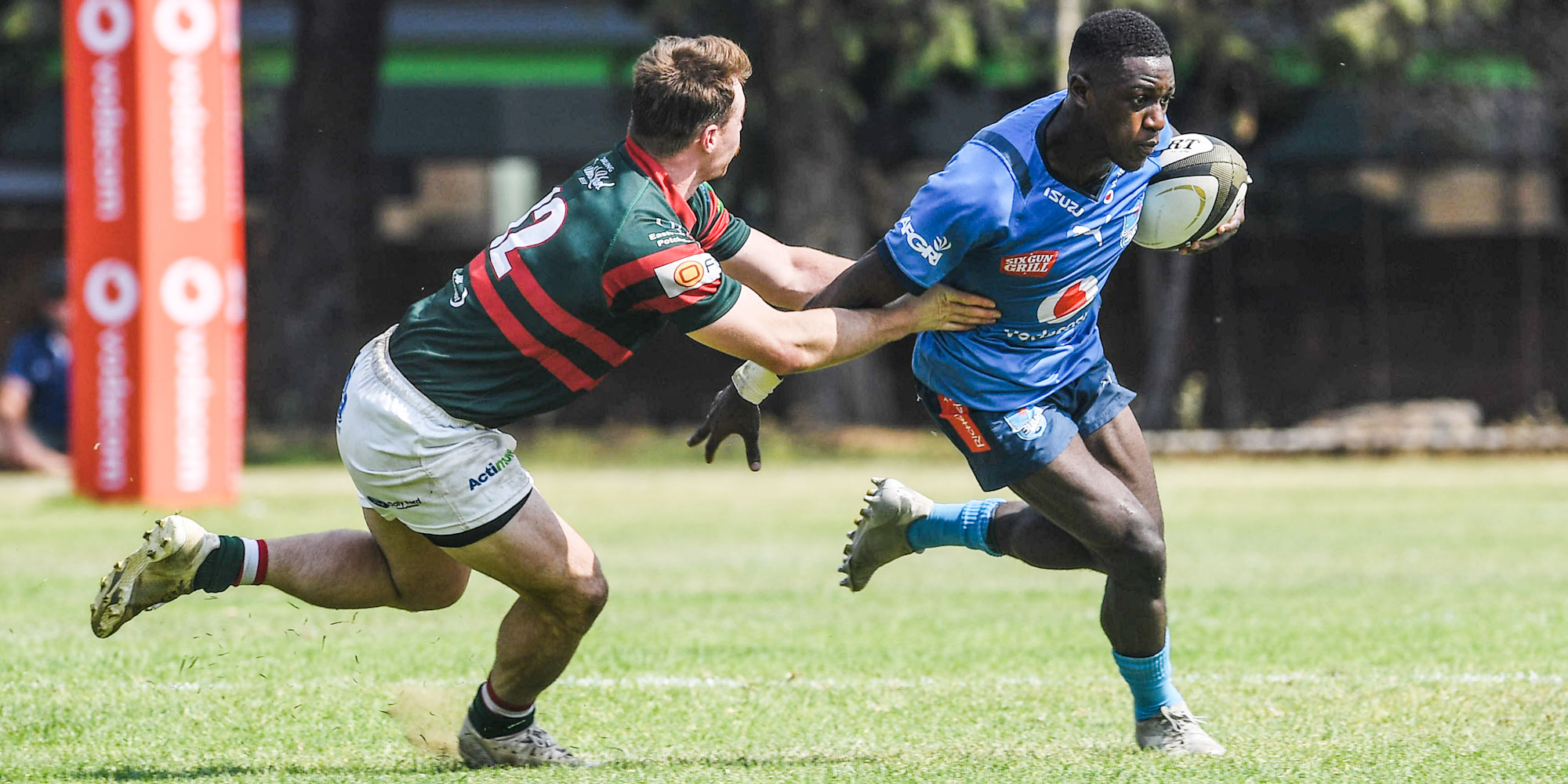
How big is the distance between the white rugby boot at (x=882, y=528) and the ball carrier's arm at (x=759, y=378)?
2.31 feet

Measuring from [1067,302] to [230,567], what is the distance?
255cm

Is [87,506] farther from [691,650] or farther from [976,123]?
[976,123]

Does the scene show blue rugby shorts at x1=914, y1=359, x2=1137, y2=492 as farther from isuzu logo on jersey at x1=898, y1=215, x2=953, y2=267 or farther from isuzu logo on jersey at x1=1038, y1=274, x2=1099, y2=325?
isuzu logo on jersey at x1=898, y1=215, x2=953, y2=267

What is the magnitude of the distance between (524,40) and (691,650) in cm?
1962

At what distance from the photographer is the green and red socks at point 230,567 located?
5.16m

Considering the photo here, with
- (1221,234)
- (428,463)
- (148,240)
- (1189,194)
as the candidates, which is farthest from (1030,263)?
(148,240)

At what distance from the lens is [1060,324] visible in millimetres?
5430

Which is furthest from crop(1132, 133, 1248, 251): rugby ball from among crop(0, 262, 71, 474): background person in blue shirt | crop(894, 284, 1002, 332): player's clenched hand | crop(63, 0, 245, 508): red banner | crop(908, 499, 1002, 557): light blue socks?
crop(0, 262, 71, 474): background person in blue shirt

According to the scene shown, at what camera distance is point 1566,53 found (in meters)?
20.2

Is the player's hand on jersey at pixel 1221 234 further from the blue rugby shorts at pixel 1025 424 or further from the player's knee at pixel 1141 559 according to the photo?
the player's knee at pixel 1141 559

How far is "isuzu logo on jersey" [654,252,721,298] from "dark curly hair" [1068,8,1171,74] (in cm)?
128

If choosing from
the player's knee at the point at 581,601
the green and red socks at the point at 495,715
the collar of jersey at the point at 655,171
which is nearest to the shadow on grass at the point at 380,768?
the green and red socks at the point at 495,715

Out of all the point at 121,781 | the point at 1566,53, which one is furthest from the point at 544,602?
the point at 1566,53

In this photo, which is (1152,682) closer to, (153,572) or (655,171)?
(655,171)
